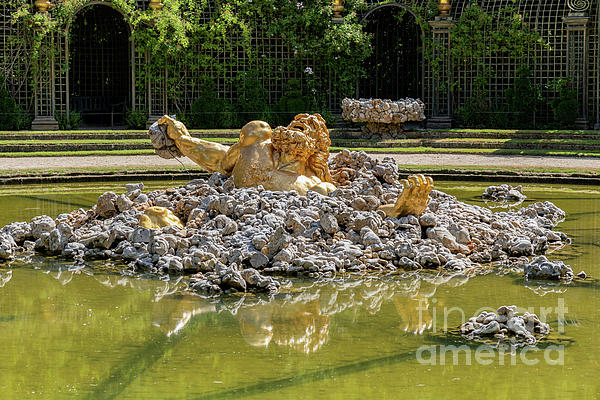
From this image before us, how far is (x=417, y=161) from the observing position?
19219 millimetres

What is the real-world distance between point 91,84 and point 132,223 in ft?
63.9

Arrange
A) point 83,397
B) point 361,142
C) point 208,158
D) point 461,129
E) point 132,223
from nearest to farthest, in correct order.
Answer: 1. point 83,397
2. point 132,223
3. point 208,158
4. point 361,142
5. point 461,129

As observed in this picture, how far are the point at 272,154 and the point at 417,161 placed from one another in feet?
29.3

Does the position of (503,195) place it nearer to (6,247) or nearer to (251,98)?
(6,247)

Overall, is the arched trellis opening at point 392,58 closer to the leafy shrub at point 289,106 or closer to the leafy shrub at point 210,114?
the leafy shrub at point 289,106

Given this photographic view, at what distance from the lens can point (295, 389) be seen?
5699 mm

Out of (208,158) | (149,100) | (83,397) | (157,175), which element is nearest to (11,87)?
(149,100)

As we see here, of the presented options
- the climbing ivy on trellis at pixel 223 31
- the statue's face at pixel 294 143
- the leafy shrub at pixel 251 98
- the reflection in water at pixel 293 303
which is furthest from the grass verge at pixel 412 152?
the reflection in water at pixel 293 303

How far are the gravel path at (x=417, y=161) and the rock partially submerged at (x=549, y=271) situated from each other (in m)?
9.35

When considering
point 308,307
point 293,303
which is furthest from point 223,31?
point 308,307

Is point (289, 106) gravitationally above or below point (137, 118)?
above

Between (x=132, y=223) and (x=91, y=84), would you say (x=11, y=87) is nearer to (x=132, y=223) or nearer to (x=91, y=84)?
(x=91, y=84)

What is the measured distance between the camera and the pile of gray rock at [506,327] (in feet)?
22.1

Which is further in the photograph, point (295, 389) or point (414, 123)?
point (414, 123)
